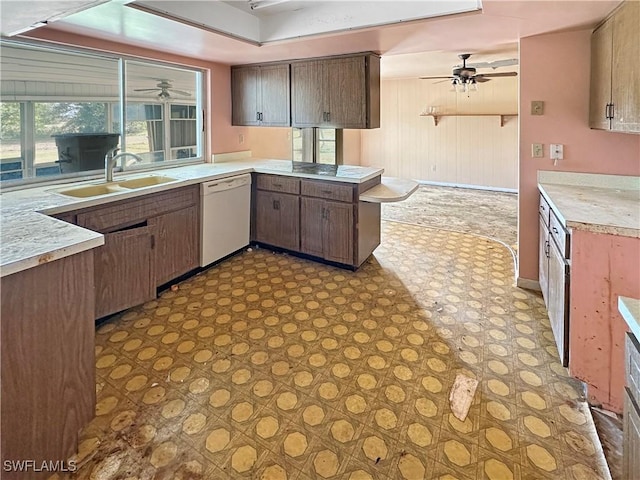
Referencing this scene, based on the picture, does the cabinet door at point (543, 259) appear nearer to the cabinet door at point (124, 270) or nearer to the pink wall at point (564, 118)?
the pink wall at point (564, 118)

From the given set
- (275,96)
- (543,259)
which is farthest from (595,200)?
(275,96)

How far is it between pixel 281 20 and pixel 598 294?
3.09 meters

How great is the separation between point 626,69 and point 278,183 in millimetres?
2929

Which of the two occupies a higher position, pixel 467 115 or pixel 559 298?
pixel 467 115

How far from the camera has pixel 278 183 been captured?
13.4 feet

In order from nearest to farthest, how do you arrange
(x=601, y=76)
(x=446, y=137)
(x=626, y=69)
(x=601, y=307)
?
1. (x=601, y=307)
2. (x=626, y=69)
3. (x=601, y=76)
4. (x=446, y=137)

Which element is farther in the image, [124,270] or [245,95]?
[245,95]

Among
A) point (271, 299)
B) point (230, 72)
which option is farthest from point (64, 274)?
point (230, 72)

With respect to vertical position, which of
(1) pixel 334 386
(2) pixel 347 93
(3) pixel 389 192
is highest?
(2) pixel 347 93

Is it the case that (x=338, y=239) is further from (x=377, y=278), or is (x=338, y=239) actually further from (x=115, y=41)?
(x=115, y=41)

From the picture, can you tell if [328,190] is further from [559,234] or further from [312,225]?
[559,234]

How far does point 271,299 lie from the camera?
317cm

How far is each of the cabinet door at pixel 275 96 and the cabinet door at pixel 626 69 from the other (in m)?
2.98

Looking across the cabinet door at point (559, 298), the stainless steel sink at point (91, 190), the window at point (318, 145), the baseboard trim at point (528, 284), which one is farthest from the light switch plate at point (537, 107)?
the stainless steel sink at point (91, 190)
